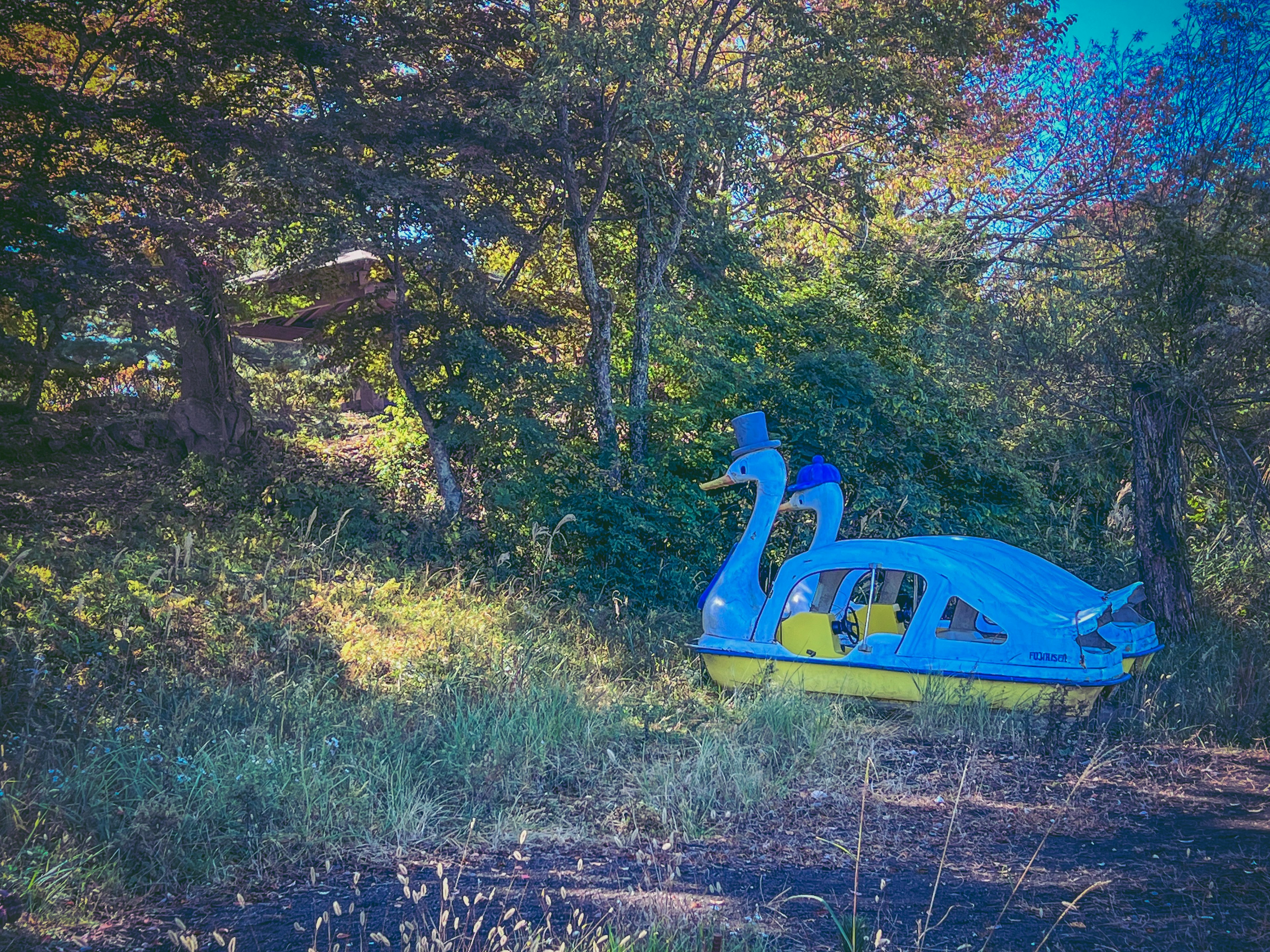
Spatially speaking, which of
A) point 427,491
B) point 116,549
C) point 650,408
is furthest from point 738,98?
point 116,549

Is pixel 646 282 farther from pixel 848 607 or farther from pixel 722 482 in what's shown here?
pixel 848 607

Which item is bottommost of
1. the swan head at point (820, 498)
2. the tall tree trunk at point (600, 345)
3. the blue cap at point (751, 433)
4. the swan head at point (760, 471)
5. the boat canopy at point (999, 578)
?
the boat canopy at point (999, 578)

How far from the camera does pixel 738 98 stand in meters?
11.0

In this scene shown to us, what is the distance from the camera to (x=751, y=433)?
29.4 feet

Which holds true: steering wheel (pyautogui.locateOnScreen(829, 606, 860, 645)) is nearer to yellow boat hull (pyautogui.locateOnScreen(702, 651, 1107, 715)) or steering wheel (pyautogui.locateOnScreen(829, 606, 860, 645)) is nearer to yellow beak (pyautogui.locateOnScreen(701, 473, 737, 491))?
yellow boat hull (pyautogui.locateOnScreen(702, 651, 1107, 715))

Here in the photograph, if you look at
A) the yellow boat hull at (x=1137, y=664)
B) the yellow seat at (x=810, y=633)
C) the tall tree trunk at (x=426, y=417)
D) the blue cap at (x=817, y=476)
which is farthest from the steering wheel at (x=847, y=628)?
the tall tree trunk at (x=426, y=417)

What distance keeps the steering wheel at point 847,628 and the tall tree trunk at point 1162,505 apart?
3.27 metres

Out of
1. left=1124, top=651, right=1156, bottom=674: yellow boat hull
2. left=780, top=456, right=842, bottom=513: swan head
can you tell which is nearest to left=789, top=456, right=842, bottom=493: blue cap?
left=780, top=456, right=842, bottom=513: swan head

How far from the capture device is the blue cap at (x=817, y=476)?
28.4 feet

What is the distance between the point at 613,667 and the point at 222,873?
14.9 feet

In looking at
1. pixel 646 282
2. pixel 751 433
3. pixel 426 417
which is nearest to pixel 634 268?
pixel 646 282

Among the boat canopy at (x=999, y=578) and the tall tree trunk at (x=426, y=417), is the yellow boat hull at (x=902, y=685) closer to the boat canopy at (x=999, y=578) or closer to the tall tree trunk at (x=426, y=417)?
the boat canopy at (x=999, y=578)

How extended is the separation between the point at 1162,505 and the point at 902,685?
4156mm

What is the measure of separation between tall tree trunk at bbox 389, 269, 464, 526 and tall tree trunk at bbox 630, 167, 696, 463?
7.46 feet
